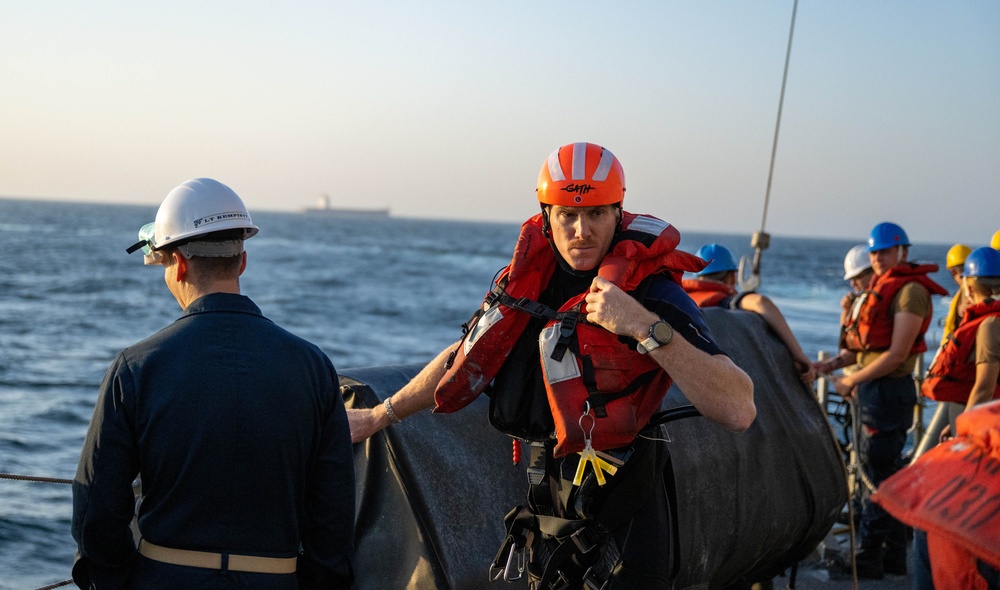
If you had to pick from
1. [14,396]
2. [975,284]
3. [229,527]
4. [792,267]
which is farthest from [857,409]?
[792,267]

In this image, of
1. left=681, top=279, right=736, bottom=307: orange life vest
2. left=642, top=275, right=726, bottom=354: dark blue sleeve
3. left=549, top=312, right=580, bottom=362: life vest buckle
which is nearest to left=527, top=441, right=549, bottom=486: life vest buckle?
left=549, top=312, right=580, bottom=362: life vest buckle

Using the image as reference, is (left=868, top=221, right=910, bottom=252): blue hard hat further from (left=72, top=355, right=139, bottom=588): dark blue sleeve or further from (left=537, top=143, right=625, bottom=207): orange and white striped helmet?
(left=72, top=355, right=139, bottom=588): dark blue sleeve

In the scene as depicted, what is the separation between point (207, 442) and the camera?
9.96 feet

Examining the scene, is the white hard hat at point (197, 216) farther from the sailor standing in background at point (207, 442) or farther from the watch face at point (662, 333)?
the watch face at point (662, 333)

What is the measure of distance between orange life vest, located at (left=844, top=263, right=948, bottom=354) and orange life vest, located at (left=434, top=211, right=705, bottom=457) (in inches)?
173

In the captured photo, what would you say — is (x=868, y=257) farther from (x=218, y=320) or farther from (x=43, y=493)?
(x=43, y=493)

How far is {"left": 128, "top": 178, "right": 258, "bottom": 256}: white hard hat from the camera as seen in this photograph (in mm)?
3234

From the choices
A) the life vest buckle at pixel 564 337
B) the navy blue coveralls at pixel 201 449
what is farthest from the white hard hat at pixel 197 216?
the life vest buckle at pixel 564 337

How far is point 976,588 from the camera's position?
2572mm

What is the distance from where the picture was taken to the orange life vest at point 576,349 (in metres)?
3.67

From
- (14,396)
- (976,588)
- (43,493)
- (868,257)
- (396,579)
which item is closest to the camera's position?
(976,588)

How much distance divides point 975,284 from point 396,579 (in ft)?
16.1

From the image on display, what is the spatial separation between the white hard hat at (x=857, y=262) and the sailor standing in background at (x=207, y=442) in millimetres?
6628

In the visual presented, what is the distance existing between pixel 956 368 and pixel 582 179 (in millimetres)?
4681
